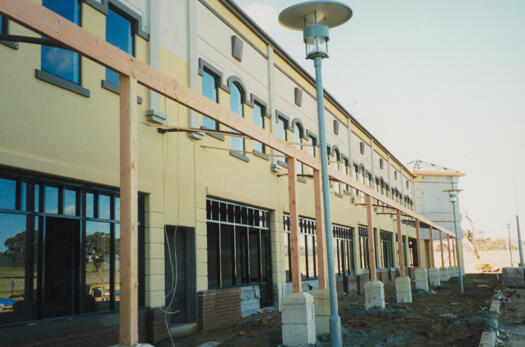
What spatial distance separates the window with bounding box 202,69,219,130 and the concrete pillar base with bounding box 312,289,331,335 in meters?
5.74

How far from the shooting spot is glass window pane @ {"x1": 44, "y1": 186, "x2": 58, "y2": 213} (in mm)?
9120

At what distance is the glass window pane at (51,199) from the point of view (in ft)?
29.9

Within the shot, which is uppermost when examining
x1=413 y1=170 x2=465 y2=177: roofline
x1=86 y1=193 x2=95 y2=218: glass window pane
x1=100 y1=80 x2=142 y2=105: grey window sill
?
x1=413 y1=170 x2=465 y2=177: roofline

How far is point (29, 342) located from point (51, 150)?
3.21 metres

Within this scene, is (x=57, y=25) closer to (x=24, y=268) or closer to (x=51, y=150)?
(x=51, y=150)

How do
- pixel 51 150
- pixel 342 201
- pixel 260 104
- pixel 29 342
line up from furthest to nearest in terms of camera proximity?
Answer: pixel 342 201 < pixel 260 104 < pixel 51 150 < pixel 29 342

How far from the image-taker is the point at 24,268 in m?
8.53

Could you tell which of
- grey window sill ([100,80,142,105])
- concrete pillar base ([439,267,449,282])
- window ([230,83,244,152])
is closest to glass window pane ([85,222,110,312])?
grey window sill ([100,80,142,105])

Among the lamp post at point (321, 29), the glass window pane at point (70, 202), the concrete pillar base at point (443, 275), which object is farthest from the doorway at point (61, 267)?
the concrete pillar base at point (443, 275)

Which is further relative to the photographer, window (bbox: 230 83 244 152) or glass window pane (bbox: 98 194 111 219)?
window (bbox: 230 83 244 152)

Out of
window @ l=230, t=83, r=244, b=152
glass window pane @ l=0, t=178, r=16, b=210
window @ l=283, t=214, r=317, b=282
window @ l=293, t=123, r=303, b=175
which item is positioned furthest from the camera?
window @ l=293, t=123, r=303, b=175

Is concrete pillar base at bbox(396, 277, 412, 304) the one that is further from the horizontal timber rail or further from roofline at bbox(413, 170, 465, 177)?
roofline at bbox(413, 170, 465, 177)

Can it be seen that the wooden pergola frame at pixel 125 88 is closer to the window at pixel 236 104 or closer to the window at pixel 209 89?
the window at pixel 209 89

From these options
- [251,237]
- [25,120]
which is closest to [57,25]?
[25,120]
